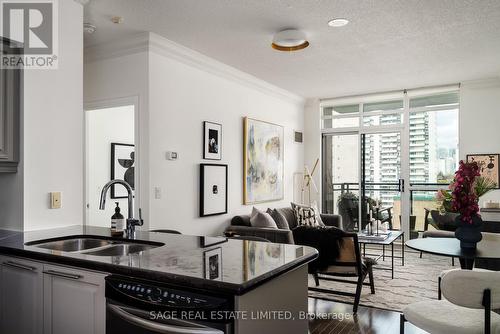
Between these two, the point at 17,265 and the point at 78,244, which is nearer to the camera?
the point at 17,265

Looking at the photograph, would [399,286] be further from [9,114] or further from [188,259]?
[9,114]

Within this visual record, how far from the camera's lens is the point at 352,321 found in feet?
11.1

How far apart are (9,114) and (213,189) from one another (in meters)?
2.63

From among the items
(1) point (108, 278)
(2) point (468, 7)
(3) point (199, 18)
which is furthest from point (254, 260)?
(2) point (468, 7)

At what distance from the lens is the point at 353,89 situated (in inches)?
258

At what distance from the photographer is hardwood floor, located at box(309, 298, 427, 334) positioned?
3.18m

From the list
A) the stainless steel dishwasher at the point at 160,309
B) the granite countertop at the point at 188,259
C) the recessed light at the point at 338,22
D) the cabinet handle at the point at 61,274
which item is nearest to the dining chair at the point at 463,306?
the granite countertop at the point at 188,259

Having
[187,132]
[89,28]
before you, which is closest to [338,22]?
[187,132]

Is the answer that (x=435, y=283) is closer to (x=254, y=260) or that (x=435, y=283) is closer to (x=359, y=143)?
(x=359, y=143)

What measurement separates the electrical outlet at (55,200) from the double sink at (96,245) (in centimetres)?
37

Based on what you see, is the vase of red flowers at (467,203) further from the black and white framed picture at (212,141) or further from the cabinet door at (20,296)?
the cabinet door at (20,296)

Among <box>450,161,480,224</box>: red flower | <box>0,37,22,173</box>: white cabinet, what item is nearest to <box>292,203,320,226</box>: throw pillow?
<box>450,161,480,224</box>: red flower

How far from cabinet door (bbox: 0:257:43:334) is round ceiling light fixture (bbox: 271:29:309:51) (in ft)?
9.54

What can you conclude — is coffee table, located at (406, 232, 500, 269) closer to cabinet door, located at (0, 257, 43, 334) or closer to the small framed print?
the small framed print
